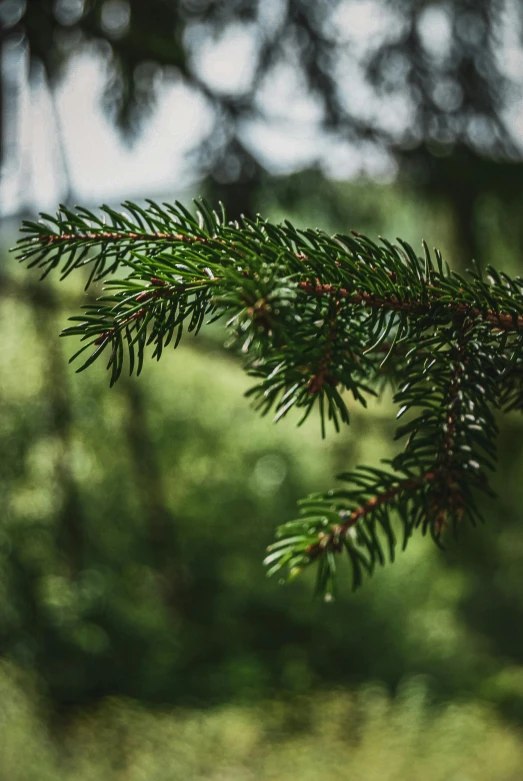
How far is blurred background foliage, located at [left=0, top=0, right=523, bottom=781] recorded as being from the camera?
1.19 meters

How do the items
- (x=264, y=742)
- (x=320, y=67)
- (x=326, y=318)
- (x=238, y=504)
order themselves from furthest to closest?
(x=238, y=504), (x=264, y=742), (x=320, y=67), (x=326, y=318)

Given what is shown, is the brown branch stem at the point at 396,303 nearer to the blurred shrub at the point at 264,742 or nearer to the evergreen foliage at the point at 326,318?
the evergreen foliage at the point at 326,318

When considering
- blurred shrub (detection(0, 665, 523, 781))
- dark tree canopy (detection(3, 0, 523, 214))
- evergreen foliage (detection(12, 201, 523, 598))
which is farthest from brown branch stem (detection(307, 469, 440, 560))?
blurred shrub (detection(0, 665, 523, 781))

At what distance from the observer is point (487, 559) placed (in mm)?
1873

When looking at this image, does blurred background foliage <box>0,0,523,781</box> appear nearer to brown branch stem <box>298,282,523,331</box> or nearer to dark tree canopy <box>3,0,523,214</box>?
dark tree canopy <box>3,0,523,214</box>

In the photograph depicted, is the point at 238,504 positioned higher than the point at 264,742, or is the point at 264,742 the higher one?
the point at 238,504

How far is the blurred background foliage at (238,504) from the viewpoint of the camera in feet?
3.90

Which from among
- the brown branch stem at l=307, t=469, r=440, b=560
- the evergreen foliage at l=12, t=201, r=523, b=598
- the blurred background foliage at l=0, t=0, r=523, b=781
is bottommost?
the brown branch stem at l=307, t=469, r=440, b=560

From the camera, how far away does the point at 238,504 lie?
2.35 meters

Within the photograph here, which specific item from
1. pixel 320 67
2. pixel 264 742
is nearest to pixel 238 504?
pixel 264 742

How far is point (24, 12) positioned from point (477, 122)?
818mm

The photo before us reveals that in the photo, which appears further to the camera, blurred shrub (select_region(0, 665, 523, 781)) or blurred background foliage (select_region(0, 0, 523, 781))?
blurred shrub (select_region(0, 665, 523, 781))

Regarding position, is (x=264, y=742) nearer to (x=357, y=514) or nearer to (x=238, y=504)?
(x=238, y=504)

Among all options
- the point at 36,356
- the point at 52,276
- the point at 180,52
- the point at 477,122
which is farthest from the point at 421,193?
the point at 36,356
